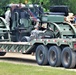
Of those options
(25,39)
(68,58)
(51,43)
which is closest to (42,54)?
(51,43)

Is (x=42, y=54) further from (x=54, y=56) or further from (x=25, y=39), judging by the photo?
(x=25, y=39)

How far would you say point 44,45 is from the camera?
18828 mm

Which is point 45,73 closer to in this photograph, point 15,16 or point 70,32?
point 70,32

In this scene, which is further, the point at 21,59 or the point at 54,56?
the point at 21,59

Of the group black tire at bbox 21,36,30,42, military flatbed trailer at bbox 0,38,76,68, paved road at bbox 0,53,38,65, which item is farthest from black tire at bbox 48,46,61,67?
black tire at bbox 21,36,30,42

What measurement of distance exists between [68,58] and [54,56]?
3.18 ft

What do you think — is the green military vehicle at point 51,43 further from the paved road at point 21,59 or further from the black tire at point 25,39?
the paved road at point 21,59

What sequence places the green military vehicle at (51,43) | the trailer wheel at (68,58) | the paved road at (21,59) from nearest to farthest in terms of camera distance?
1. the trailer wheel at (68,58)
2. the green military vehicle at (51,43)
3. the paved road at (21,59)

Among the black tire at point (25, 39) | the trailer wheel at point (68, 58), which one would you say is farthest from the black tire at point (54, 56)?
the black tire at point (25, 39)

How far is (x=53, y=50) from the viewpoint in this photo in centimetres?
1820

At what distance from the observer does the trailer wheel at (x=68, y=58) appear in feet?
56.6

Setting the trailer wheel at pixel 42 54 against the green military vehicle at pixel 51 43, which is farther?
the trailer wheel at pixel 42 54

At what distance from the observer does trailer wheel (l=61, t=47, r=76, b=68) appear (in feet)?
56.6

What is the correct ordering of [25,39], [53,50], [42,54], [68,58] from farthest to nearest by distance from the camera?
[25,39]
[42,54]
[53,50]
[68,58]
